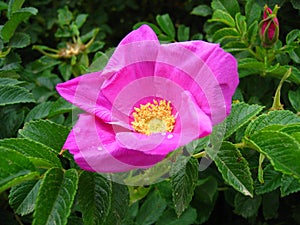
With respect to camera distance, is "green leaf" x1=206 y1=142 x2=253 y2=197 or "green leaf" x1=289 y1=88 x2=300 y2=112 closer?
"green leaf" x1=206 y1=142 x2=253 y2=197

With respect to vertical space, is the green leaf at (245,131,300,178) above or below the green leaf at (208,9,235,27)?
above

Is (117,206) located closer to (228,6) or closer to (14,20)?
(14,20)

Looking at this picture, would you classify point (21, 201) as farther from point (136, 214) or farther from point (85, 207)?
point (136, 214)

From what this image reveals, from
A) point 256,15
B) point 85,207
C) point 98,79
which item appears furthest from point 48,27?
point 85,207

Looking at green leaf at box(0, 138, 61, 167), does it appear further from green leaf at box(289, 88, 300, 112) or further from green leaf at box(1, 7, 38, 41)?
green leaf at box(289, 88, 300, 112)

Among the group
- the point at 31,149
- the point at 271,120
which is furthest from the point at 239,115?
the point at 31,149

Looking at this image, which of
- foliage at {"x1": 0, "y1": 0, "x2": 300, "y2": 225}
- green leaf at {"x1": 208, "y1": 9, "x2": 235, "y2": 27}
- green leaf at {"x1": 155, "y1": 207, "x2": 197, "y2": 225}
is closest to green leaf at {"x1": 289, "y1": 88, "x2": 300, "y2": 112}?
foliage at {"x1": 0, "y1": 0, "x2": 300, "y2": 225}

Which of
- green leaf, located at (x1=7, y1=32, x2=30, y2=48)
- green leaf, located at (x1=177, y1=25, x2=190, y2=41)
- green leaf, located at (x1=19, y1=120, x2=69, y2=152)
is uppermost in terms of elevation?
green leaf, located at (x1=19, y1=120, x2=69, y2=152)
